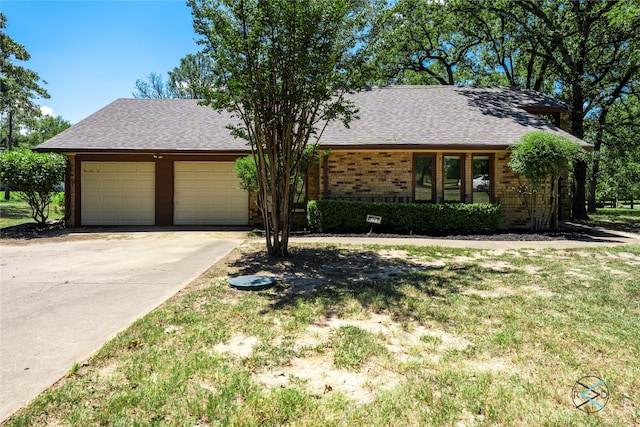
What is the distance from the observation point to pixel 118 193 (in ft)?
43.9

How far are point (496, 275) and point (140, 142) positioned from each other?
1202cm

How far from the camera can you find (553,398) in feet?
8.21

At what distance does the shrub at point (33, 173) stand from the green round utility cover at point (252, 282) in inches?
368

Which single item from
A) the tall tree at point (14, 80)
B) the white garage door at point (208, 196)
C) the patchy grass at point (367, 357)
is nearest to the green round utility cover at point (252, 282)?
the patchy grass at point (367, 357)

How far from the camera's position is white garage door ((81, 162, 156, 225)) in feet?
43.5

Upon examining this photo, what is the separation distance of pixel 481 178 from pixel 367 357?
36.6ft

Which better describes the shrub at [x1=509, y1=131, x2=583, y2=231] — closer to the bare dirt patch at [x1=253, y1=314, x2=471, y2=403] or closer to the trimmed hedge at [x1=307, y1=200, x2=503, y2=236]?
the trimmed hedge at [x1=307, y1=200, x2=503, y2=236]

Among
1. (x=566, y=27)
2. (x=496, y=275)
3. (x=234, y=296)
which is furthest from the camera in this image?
(x=566, y=27)

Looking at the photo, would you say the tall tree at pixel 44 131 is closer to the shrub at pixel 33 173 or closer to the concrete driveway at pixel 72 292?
the shrub at pixel 33 173

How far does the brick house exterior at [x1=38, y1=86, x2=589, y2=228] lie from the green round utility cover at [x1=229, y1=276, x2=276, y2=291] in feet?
23.5

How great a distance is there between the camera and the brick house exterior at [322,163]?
12.4 metres

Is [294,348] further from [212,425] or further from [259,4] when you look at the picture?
[259,4]

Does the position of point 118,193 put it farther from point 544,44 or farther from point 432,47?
point 544,44

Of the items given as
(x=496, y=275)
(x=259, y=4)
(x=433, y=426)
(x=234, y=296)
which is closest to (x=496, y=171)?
(x=496, y=275)
